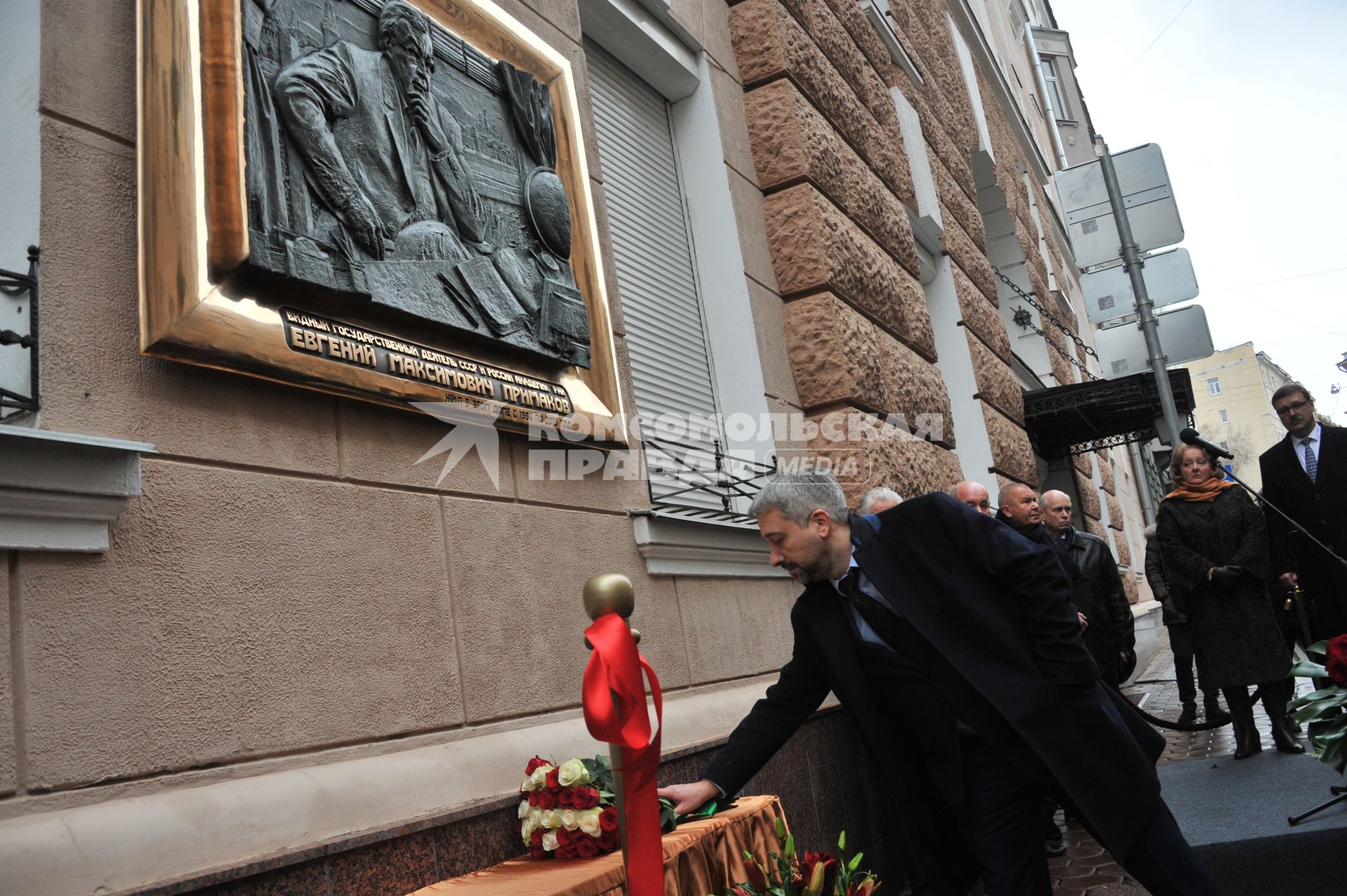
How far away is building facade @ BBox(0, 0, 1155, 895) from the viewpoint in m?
2.12

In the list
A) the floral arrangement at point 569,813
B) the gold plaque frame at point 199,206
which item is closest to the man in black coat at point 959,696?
the floral arrangement at point 569,813

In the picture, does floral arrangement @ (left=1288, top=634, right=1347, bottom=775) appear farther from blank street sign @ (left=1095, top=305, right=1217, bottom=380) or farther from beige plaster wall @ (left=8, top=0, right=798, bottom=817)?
blank street sign @ (left=1095, top=305, right=1217, bottom=380)

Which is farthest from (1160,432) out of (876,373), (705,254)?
(705,254)

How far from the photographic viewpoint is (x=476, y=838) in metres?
2.64

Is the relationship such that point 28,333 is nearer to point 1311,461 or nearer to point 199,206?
point 199,206

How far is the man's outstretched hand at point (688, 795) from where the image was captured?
2.92 metres

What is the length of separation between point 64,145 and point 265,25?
2.21 ft

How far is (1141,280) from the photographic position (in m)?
9.27

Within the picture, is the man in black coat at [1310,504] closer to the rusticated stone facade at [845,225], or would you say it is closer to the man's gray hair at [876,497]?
the rusticated stone facade at [845,225]

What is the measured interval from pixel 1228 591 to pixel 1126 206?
14.4ft

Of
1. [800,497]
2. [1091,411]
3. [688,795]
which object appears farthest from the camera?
[1091,411]

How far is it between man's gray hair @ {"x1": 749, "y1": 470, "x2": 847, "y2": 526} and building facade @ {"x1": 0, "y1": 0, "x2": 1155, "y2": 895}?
816mm

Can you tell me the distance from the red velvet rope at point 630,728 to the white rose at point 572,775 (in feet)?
2.63

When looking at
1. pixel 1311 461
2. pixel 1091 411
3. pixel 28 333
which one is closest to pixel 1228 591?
pixel 1311 461
